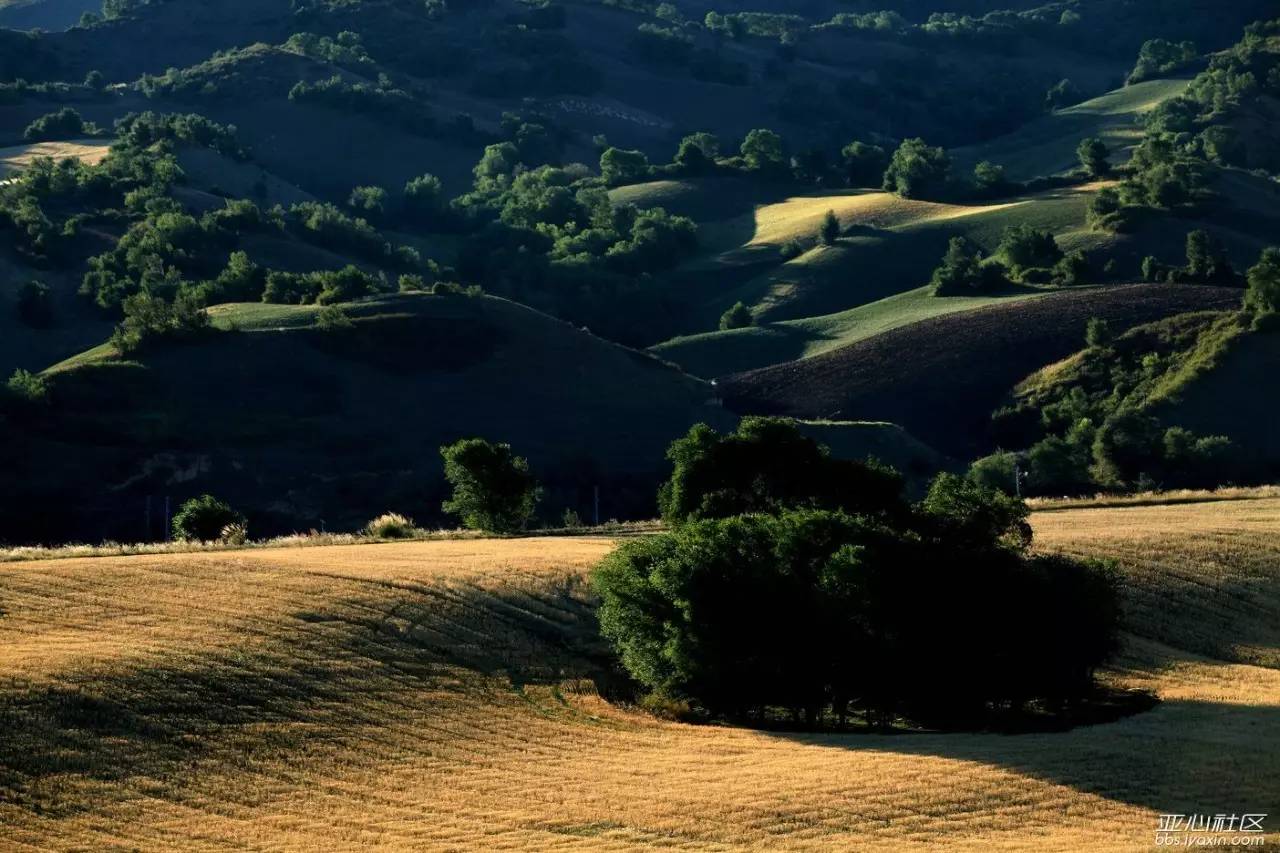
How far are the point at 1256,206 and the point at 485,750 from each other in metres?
162

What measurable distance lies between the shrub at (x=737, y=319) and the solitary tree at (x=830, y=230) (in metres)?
18.3

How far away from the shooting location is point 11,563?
195ft

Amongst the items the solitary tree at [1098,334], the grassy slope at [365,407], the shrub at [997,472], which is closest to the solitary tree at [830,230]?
the solitary tree at [1098,334]

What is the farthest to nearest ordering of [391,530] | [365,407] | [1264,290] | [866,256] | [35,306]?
[866,256] < [35,306] < [1264,290] < [365,407] < [391,530]

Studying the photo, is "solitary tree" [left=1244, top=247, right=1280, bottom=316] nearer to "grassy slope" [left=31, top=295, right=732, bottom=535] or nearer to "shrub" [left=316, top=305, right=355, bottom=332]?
"grassy slope" [left=31, top=295, right=732, bottom=535]

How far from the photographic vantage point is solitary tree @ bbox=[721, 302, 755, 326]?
173 meters

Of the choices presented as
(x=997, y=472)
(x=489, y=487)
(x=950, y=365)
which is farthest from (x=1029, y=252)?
(x=489, y=487)

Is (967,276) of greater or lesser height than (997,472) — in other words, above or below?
above

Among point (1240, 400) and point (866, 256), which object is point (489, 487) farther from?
point (866, 256)

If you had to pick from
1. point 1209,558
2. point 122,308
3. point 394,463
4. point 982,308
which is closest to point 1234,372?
point 982,308

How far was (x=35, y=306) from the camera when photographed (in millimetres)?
143125

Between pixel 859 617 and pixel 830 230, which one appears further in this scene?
pixel 830 230

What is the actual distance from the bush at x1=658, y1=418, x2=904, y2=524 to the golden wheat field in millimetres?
4565

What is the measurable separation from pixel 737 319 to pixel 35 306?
193 ft
